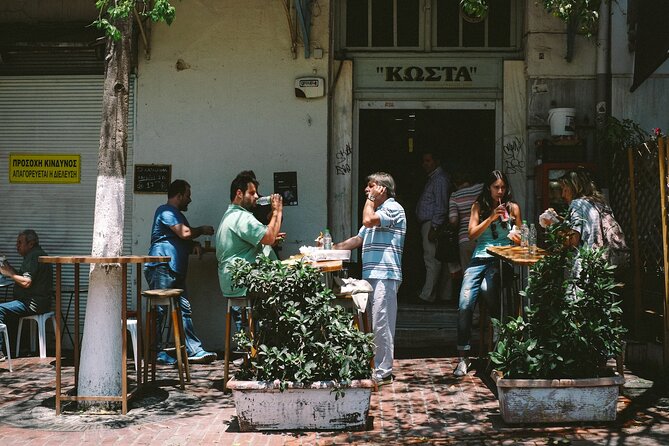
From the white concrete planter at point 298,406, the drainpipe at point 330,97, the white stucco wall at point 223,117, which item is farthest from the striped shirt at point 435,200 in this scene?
the white concrete planter at point 298,406

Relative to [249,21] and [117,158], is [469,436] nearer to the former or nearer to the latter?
[117,158]

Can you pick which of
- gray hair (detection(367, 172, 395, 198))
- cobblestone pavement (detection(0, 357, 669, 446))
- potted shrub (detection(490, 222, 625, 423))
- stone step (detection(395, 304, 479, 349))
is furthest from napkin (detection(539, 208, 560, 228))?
stone step (detection(395, 304, 479, 349))

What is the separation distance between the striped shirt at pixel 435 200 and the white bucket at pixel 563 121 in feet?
5.18

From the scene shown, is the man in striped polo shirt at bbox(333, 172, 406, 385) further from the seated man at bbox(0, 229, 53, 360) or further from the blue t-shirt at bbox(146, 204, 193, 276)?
the seated man at bbox(0, 229, 53, 360)

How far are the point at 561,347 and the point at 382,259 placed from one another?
1939 millimetres

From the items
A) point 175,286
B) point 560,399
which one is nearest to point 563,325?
point 560,399

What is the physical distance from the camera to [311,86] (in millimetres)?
9766

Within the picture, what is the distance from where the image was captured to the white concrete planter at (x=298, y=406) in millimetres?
6312

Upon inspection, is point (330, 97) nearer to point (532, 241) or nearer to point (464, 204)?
point (464, 204)

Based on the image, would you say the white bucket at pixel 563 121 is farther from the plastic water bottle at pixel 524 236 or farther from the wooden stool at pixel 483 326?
the wooden stool at pixel 483 326

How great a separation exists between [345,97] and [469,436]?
499 cm

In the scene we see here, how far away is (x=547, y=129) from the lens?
31.9 ft

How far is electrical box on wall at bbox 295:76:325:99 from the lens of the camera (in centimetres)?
976

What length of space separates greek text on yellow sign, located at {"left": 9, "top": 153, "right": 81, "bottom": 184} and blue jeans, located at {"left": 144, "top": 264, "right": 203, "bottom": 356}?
187cm
